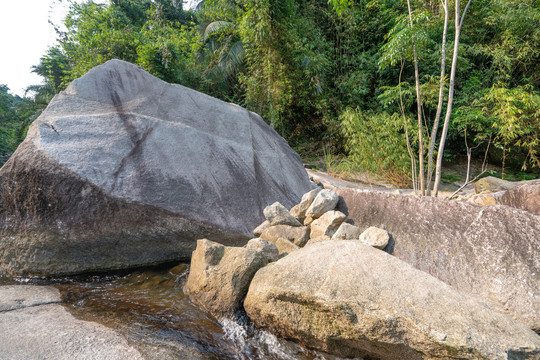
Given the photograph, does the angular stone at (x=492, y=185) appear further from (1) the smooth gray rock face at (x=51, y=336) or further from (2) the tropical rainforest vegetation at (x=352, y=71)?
(1) the smooth gray rock face at (x=51, y=336)

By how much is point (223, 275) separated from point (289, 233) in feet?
2.99

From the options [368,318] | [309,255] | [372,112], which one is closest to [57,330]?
[309,255]

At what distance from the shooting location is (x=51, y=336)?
1554 mm

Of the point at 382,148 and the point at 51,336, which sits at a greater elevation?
the point at 382,148

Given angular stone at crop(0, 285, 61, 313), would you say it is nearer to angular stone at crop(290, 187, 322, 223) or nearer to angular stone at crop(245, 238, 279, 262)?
angular stone at crop(245, 238, 279, 262)

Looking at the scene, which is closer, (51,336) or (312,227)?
(51,336)

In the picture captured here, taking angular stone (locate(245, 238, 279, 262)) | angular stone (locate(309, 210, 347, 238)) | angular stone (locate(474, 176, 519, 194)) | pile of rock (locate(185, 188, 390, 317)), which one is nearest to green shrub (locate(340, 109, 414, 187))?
angular stone (locate(474, 176, 519, 194))

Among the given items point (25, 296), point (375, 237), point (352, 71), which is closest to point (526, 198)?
point (375, 237)

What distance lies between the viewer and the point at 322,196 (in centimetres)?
289

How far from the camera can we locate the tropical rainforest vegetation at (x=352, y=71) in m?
7.78

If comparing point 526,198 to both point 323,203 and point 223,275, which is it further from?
point 223,275

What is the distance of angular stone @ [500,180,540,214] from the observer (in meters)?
3.37

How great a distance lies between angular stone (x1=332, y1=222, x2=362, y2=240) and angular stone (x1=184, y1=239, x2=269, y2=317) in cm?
71

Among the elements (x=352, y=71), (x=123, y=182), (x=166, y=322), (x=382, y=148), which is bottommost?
(x=166, y=322)
